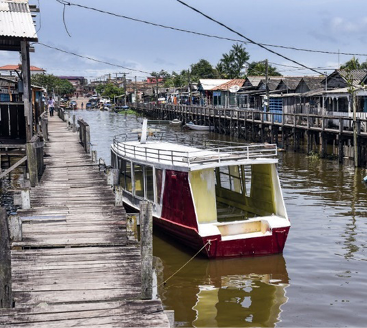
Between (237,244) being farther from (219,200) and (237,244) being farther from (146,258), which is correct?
(146,258)

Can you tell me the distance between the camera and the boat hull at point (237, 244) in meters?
14.5

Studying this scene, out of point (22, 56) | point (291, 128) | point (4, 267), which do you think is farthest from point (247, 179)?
point (291, 128)

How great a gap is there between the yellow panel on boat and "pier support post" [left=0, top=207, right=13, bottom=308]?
290 inches

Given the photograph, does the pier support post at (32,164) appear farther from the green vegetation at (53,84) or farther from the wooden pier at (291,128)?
the green vegetation at (53,84)

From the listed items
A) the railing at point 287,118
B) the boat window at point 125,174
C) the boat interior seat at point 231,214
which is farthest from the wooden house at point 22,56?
the railing at point 287,118

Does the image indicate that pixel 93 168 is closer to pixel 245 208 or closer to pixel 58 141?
pixel 245 208

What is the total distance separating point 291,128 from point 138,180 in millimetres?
24238

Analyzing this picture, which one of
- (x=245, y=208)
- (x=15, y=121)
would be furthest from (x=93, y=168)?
(x=245, y=208)

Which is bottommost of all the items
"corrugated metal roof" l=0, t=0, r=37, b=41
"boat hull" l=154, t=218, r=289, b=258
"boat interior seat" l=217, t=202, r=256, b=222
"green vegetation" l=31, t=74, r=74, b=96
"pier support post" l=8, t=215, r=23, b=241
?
"boat hull" l=154, t=218, r=289, b=258

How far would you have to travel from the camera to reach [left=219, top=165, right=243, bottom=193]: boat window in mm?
17266

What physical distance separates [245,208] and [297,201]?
654 centimetres

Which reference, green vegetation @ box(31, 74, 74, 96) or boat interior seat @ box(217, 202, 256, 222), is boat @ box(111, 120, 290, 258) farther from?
green vegetation @ box(31, 74, 74, 96)

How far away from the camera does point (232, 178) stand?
1755 cm

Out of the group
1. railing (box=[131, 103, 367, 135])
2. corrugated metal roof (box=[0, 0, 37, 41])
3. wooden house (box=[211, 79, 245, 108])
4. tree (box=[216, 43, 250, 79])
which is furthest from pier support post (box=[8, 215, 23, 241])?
tree (box=[216, 43, 250, 79])
